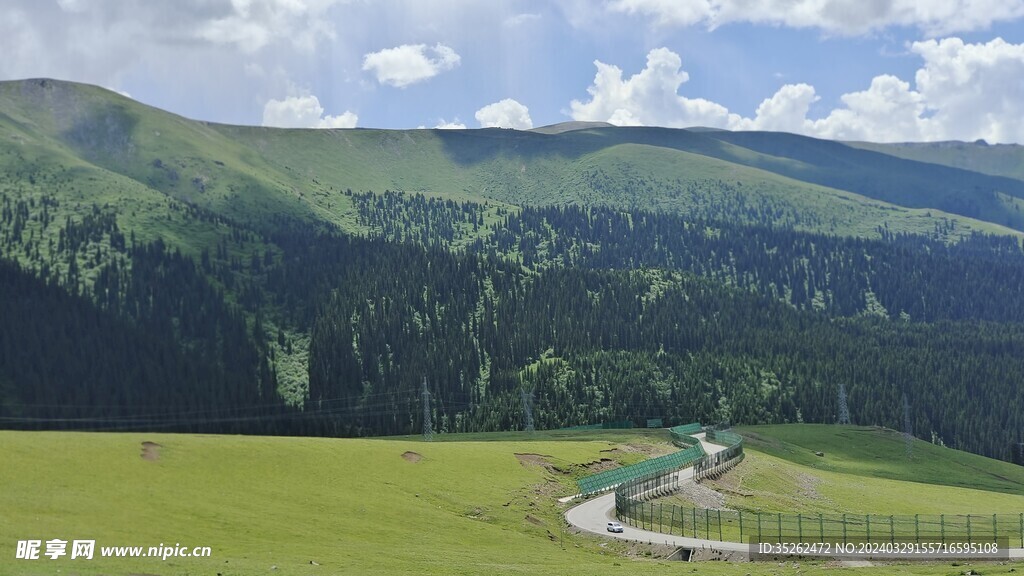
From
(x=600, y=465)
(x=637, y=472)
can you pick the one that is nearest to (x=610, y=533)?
(x=637, y=472)

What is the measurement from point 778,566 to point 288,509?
43.9 metres

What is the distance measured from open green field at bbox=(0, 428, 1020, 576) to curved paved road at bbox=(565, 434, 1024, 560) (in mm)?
2239

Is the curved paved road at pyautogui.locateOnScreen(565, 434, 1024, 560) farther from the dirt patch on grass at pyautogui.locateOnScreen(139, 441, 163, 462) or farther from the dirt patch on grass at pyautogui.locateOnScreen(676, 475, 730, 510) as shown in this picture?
the dirt patch on grass at pyautogui.locateOnScreen(139, 441, 163, 462)

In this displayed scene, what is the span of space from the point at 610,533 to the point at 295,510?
103 feet

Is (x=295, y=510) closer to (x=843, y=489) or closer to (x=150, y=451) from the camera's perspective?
(x=150, y=451)

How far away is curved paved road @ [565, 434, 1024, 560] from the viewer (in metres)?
88.4

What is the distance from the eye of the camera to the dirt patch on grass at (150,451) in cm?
9594

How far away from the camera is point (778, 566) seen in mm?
81875

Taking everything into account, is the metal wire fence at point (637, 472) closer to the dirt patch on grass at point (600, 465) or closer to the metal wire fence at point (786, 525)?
the dirt patch on grass at point (600, 465)

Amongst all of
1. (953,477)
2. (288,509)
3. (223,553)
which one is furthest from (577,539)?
(953,477)

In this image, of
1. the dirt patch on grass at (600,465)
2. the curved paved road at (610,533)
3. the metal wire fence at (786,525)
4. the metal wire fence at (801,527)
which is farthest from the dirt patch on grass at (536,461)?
the metal wire fence at (801,527)

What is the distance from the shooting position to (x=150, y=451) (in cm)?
9800

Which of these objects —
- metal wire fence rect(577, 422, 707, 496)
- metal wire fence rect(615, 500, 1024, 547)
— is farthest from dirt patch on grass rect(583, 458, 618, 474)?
metal wire fence rect(615, 500, 1024, 547)

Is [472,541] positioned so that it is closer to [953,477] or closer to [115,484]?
[115,484]
